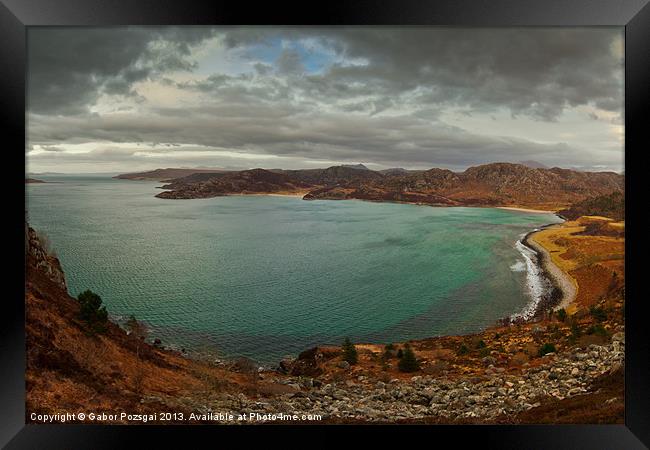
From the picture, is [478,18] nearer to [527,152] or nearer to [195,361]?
[527,152]

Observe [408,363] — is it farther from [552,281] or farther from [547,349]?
[552,281]

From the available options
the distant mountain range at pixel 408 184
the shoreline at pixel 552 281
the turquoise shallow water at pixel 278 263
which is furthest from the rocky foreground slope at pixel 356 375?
the distant mountain range at pixel 408 184

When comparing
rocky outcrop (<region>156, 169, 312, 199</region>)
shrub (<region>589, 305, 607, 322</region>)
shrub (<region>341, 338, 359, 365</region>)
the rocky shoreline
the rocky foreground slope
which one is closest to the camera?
the rocky foreground slope

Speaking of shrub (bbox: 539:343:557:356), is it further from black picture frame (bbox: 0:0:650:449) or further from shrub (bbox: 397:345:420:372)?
shrub (bbox: 397:345:420:372)

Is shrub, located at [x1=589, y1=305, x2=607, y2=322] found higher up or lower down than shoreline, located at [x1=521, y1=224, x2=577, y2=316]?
lower down

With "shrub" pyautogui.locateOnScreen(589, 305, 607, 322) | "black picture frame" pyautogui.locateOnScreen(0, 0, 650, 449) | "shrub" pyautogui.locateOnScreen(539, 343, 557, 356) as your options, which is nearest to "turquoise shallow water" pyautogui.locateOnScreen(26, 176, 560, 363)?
"shrub" pyautogui.locateOnScreen(539, 343, 557, 356)

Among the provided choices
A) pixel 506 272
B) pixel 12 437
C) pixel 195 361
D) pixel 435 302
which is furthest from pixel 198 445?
pixel 506 272
